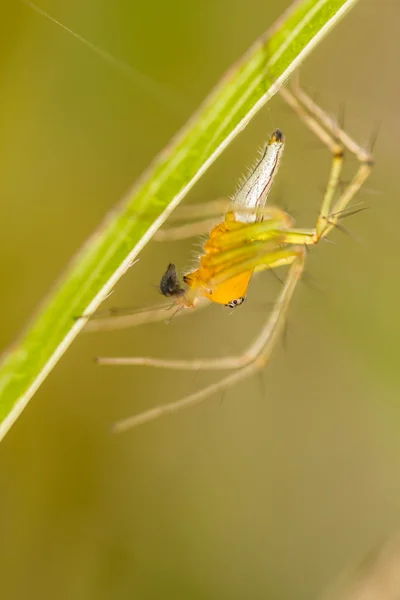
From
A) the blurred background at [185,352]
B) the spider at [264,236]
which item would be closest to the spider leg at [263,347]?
the spider at [264,236]

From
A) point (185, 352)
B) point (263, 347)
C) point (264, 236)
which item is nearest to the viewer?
point (264, 236)

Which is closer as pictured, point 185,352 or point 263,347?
point 263,347

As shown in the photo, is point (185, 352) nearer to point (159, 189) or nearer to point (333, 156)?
point (333, 156)

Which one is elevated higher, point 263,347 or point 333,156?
point 333,156

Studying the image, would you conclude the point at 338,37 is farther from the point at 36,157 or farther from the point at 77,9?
the point at 36,157

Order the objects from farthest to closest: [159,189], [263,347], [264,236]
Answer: [263,347]
[264,236]
[159,189]

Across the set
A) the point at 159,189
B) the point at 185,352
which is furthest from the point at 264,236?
the point at 185,352

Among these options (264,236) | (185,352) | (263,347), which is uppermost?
(185,352)
